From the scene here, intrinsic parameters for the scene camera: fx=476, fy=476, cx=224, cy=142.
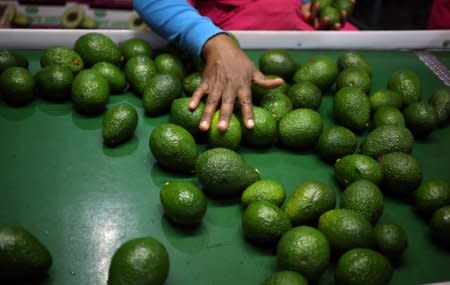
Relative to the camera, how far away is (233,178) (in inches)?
74.2

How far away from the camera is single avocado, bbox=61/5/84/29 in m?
4.13

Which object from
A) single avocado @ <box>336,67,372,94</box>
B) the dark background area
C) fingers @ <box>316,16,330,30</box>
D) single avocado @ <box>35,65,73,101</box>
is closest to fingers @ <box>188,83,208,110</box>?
single avocado @ <box>35,65,73,101</box>

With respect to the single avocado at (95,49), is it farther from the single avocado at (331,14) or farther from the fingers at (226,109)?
the single avocado at (331,14)

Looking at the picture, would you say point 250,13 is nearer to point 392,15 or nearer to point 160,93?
point 160,93

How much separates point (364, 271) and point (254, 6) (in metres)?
2.21

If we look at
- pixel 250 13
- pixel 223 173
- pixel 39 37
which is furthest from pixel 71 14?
pixel 223 173

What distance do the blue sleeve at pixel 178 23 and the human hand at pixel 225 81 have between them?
0.06 m

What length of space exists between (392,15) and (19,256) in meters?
6.04

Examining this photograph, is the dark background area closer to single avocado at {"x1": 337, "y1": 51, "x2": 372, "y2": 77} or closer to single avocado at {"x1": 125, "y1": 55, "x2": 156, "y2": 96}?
single avocado at {"x1": 337, "y1": 51, "x2": 372, "y2": 77}

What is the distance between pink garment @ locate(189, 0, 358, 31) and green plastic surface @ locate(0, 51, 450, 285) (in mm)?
1105

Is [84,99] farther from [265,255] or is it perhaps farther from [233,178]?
[265,255]

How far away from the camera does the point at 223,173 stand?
6.15 feet

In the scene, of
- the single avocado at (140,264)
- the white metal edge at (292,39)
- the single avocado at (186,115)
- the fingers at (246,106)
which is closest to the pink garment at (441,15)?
the white metal edge at (292,39)

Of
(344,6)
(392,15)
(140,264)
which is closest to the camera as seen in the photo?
(140,264)
